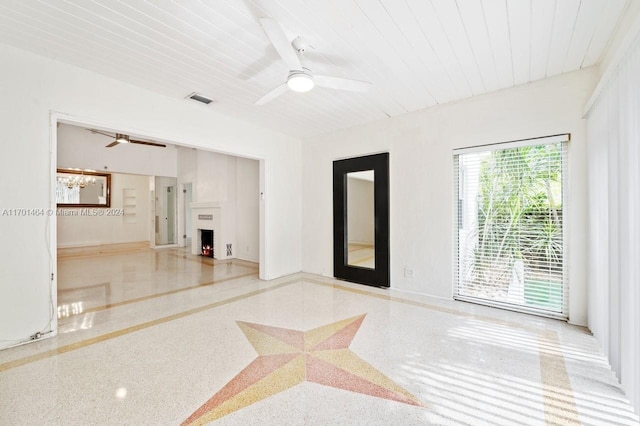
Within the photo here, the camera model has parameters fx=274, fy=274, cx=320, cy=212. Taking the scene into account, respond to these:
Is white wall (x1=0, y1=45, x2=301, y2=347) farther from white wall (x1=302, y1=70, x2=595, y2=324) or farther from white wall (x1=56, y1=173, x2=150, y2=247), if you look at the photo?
white wall (x1=56, y1=173, x2=150, y2=247)

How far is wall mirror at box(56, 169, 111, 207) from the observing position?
849 cm

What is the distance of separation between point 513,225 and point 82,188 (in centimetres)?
1156

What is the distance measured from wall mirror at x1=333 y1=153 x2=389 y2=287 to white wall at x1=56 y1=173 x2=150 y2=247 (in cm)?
894

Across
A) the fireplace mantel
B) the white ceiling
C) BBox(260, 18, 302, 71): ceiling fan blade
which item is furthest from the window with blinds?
the fireplace mantel

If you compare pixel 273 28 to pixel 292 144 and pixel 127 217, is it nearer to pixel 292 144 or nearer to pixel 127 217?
pixel 292 144

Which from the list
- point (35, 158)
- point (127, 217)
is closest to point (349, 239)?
point (35, 158)

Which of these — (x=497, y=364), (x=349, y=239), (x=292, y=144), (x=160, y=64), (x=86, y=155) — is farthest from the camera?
(x=86, y=155)

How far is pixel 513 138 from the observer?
3.23 metres

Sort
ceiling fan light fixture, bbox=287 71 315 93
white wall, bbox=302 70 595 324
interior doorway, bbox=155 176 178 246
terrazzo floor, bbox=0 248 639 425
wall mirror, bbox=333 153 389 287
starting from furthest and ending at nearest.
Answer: interior doorway, bbox=155 176 178 246 < wall mirror, bbox=333 153 389 287 < white wall, bbox=302 70 595 324 < ceiling fan light fixture, bbox=287 71 315 93 < terrazzo floor, bbox=0 248 639 425

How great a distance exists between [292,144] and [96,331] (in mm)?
3968

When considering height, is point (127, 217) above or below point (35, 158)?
below

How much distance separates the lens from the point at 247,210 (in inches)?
264

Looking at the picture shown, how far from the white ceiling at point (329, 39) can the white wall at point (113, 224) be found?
8.35 m

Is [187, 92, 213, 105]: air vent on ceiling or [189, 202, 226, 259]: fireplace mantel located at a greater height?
[187, 92, 213, 105]: air vent on ceiling
